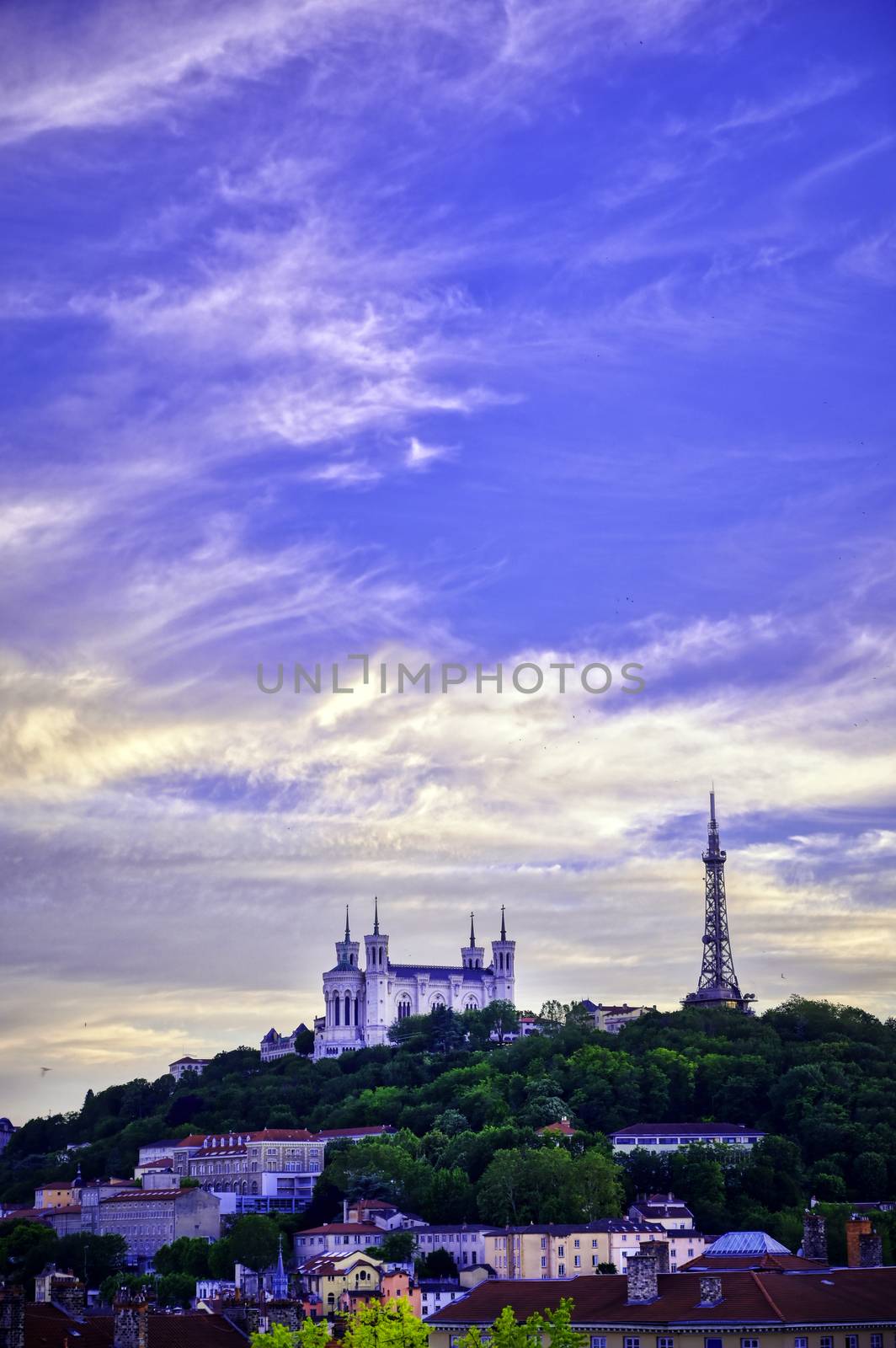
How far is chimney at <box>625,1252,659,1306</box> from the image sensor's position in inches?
2261

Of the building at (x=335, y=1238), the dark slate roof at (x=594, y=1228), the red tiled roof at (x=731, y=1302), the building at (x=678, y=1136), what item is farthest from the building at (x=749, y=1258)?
the building at (x=678, y=1136)

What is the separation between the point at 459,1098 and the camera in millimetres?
154500

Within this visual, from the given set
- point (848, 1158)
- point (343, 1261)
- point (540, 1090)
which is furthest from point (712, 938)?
point (343, 1261)

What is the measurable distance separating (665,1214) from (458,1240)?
11.1 meters

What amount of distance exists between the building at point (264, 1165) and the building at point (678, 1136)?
1979 centimetres

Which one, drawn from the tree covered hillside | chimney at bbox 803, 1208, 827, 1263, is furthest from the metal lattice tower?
chimney at bbox 803, 1208, 827, 1263

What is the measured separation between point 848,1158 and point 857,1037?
3040cm

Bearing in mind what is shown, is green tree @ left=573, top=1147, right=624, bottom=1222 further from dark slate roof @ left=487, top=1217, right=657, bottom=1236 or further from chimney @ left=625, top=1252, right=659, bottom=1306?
chimney @ left=625, top=1252, right=659, bottom=1306

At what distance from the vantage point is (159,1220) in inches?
5743

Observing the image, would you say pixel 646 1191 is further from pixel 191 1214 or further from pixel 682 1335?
pixel 682 1335

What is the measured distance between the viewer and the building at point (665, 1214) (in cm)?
11606

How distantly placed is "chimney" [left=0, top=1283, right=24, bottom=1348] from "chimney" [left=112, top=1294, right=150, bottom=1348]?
193 centimetres

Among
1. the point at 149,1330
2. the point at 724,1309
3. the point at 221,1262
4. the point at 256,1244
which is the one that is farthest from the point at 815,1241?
the point at 256,1244

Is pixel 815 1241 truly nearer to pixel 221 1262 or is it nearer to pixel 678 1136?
pixel 221 1262
